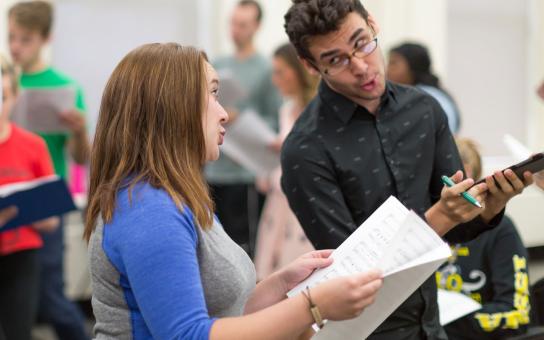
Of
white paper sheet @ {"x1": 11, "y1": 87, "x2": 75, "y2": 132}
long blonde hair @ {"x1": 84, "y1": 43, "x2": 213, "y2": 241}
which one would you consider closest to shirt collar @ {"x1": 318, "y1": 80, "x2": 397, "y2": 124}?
long blonde hair @ {"x1": 84, "y1": 43, "x2": 213, "y2": 241}

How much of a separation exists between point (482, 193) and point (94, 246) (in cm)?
89

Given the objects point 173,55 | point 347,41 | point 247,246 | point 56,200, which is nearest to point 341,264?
point 173,55

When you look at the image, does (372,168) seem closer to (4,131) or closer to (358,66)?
(358,66)

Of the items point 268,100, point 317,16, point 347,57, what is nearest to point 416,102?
point 347,57

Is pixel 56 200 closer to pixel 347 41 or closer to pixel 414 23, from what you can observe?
pixel 347 41

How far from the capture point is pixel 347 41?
219cm

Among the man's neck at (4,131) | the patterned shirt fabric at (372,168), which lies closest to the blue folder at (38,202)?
the man's neck at (4,131)

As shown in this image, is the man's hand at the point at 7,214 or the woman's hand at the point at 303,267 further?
the man's hand at the point at 7,214

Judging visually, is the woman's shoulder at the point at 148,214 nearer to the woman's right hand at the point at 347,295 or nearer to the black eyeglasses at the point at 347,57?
the woman's right hand at the point at 347,295

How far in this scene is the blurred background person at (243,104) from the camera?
524 cm

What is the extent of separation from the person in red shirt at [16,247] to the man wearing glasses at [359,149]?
1.77 m

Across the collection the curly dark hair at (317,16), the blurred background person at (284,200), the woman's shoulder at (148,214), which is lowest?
the blurred background person at (284,200)

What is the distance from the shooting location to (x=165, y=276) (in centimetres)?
148

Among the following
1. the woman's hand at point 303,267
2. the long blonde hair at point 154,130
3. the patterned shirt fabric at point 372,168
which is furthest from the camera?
the patterned shirt fabric at point 372,168
